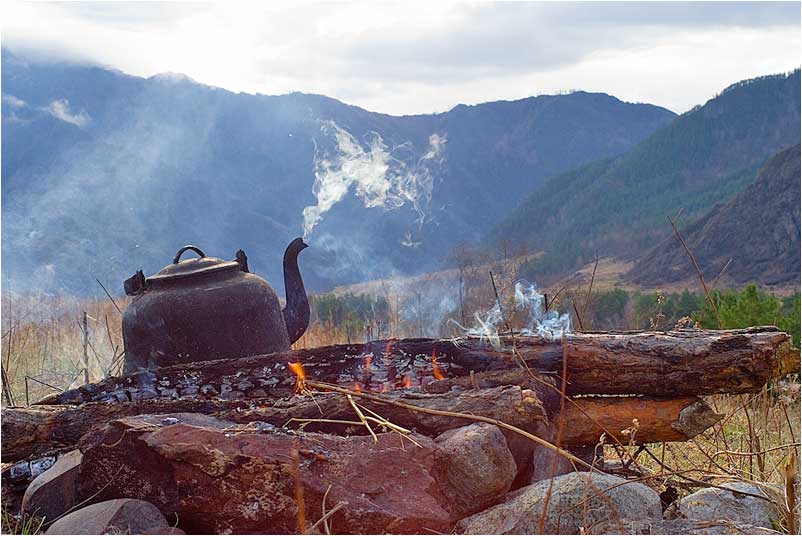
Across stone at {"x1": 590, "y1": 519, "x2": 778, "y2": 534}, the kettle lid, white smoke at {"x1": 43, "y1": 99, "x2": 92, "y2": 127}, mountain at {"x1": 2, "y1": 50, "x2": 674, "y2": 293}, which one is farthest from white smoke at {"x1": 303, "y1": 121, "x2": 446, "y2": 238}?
stone at {"x1": 590, "y1": 519, "x2": 778, "y2": 534}

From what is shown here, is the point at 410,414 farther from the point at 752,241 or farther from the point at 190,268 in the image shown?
the point at 752,241

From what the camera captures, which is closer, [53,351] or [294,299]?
[294,299]

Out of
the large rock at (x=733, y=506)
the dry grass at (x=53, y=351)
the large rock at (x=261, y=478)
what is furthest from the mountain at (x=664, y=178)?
the large rock at (x=261, y=478)

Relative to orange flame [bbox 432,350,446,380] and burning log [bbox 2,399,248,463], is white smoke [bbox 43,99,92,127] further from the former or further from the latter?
orange flame [bbox 432,350,446,380]

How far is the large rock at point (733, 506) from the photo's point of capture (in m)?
2.74

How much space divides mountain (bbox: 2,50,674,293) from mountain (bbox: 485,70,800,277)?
249 cm

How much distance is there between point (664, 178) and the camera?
28.2 metres

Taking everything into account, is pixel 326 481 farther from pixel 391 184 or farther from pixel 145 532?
pixel 391 184

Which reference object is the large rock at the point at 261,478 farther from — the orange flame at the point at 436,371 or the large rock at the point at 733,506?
the large rock at the point at 733,506

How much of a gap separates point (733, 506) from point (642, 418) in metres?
0.53

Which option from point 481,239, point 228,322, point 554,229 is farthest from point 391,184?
point 228,322

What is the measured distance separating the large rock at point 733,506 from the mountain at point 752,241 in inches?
642

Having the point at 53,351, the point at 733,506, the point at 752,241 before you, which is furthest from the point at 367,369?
the point at 752,241

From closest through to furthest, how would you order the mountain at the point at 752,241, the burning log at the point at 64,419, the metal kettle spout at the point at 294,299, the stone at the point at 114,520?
the stone at the point at 114,520, the burning log at the point at 64,419, the metal kettle spout at the point at 294,299, the mountain at the point at 752,241
